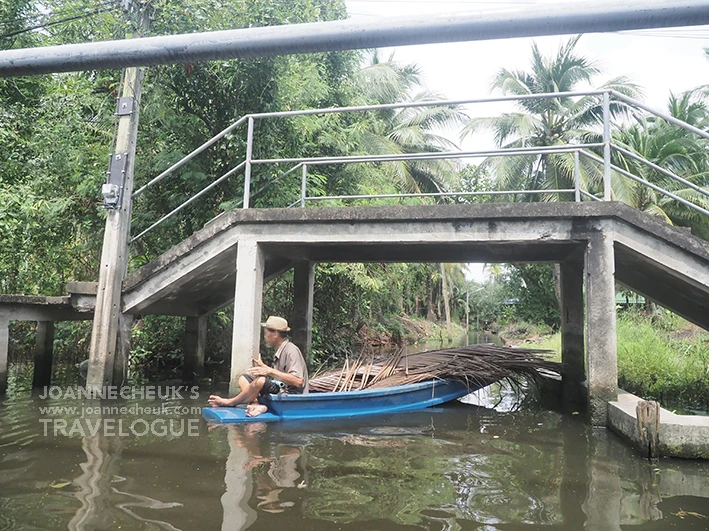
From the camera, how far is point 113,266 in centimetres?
796

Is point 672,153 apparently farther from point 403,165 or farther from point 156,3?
point 156,3

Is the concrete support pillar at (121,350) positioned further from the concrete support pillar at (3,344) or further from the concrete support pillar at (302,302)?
the concrete support pillar at (302,302)

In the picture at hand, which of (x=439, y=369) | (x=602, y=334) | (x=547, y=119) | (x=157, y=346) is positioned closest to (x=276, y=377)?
(x=439, y=369)

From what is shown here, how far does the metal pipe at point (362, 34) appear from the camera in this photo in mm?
1320

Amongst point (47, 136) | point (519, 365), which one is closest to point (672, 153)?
point (519, 365)

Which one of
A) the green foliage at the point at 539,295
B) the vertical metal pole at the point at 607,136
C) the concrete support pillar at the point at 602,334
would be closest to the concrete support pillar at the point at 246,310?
the concrete support pillar at the point at 602,334

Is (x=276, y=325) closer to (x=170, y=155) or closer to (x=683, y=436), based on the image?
(x=683, y=436)

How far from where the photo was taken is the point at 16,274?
40.2ft

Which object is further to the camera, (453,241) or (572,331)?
(572,331)

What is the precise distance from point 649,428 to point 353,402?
3380 millimetres

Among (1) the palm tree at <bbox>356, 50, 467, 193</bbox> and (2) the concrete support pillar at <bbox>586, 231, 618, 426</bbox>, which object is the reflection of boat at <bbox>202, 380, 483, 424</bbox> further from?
(1) the palm tree at <bbox>356, 50, 467, 193</bbox>

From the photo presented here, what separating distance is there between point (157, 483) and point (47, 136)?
896 cm

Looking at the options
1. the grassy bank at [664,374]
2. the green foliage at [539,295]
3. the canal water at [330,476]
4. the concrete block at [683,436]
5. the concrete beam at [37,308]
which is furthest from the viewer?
the green foliage at [539,295]

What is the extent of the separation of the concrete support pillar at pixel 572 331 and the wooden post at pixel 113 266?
277 inches
